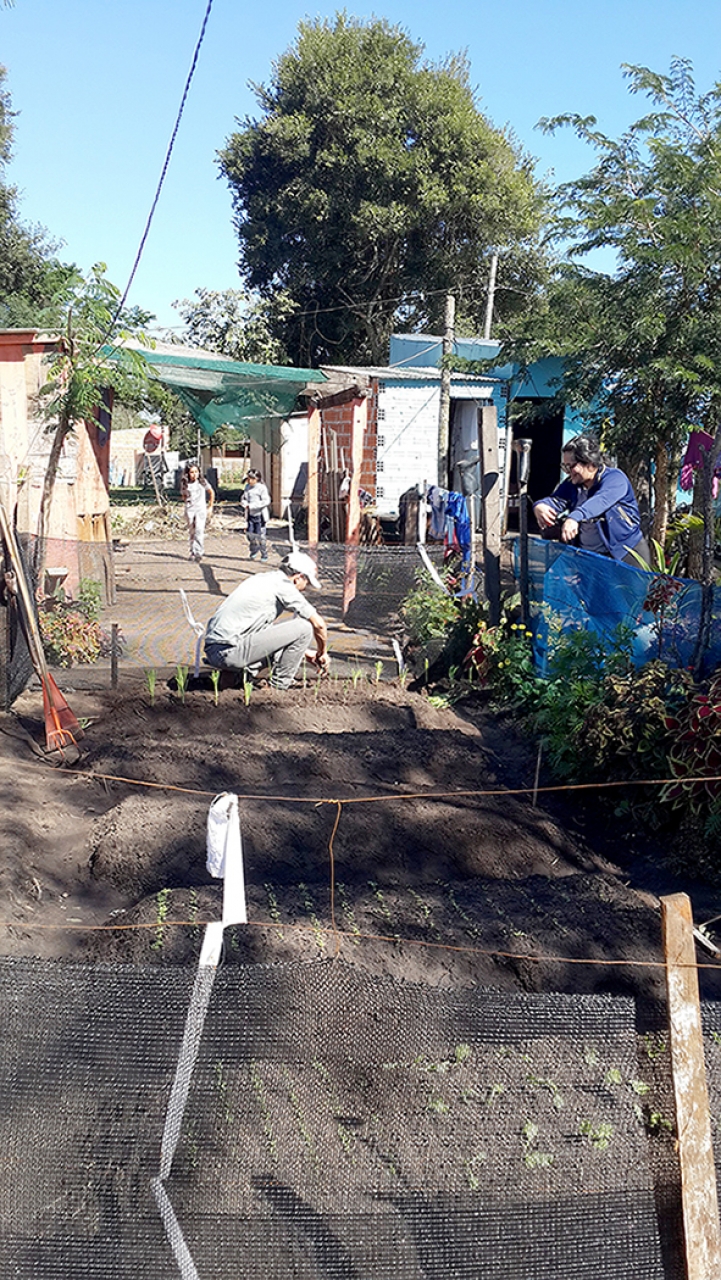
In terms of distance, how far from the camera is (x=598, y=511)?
23.7ft

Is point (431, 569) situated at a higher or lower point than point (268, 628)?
higher

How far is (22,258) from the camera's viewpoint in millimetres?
27828

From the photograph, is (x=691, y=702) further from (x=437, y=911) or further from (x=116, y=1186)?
(x=116, y=1186)

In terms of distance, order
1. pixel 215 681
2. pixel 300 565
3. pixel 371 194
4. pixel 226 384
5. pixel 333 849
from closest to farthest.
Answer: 1. pixel 333 849
2. pixel 215 681
3. pixel 300 565
4. pixel 226 384
5. pixel 371 194

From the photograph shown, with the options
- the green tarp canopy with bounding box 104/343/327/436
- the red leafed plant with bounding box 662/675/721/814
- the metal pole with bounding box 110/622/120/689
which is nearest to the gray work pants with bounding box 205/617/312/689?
the metal pole with bounding box 110/622/120/689

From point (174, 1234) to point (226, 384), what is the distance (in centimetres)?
1181

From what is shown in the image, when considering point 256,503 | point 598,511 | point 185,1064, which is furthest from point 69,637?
point 256,503

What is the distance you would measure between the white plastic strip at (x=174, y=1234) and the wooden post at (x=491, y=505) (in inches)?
262

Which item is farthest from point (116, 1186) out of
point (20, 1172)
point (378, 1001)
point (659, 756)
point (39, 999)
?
point (659, 756)

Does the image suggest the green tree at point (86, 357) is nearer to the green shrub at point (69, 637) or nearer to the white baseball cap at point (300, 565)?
the green shrub at point (69, 637)

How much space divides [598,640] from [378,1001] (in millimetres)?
4578

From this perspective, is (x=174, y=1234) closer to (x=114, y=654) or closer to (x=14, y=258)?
(x=114, y=654)

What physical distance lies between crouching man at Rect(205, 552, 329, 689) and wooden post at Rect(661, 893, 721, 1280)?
5875 millimetres

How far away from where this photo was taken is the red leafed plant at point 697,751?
16.8ft
